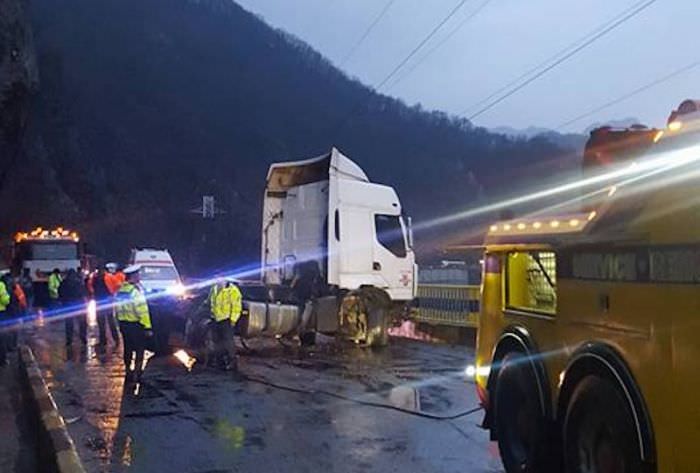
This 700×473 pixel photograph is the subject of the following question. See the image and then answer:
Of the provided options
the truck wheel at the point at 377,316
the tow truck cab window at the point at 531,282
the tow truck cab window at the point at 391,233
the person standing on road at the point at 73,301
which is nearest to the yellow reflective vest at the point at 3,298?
the person standing on road at the point at 73,301

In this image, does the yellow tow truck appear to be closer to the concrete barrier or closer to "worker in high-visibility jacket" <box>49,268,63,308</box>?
the concrete barrier

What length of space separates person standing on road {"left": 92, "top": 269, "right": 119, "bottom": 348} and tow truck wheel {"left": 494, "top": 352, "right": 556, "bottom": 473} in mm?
12813

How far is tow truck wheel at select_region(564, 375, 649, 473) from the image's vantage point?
4500 mm

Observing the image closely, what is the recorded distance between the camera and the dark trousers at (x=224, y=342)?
46.7 ft

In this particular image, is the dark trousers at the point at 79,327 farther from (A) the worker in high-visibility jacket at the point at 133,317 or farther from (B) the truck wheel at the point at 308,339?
(A) the worker in high-visibility jacket at the point at 133,317

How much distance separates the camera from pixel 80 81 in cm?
9538

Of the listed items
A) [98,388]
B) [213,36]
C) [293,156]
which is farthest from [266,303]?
[213,36]

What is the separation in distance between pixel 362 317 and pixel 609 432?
42.1ft

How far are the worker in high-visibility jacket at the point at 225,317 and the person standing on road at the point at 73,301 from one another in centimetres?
499

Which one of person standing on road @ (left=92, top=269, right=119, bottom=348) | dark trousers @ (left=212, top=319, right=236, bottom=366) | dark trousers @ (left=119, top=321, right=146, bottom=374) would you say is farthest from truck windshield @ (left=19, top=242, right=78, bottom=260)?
dark trousers @ (left=119, top=321, right=146, bottom=374)

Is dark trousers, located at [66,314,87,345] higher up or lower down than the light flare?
higher up

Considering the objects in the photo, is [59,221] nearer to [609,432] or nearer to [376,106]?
[376,106]

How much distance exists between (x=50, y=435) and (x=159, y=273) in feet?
70.9

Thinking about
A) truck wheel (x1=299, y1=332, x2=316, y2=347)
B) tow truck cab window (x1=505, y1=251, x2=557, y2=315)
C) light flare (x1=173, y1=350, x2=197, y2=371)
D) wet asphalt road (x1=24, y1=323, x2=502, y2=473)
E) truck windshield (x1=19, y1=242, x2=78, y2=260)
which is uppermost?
truck windshield (x1=19, y1=242, x2=78, y2=260)
